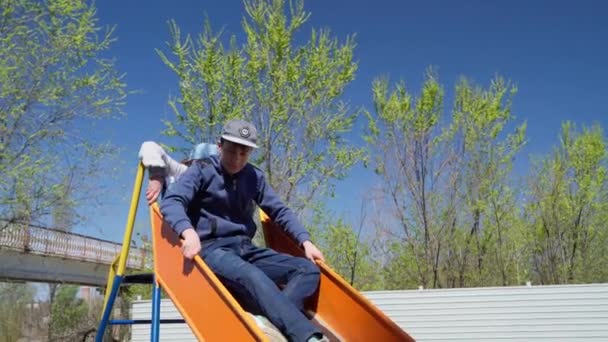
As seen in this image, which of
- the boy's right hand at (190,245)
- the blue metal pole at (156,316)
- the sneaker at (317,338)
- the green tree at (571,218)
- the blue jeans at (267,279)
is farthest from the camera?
the green tree at (571,218)

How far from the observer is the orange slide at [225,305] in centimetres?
220

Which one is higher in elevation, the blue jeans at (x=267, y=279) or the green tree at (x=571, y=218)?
the green tree at (x=571, y=218)

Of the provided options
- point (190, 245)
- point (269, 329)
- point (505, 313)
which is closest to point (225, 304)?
point (269, 329)

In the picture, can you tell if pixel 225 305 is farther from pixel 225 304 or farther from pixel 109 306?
pixel 109 306

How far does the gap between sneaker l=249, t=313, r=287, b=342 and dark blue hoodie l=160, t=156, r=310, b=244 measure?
601mm

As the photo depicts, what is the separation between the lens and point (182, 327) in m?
11.3

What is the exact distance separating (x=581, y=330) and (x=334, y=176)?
17.4 ft

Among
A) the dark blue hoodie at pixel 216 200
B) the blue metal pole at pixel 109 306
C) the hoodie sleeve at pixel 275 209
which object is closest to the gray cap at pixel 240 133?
the dark blue hoodie at pixel 216 200

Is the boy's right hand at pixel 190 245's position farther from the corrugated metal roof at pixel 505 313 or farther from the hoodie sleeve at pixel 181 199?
the corrugated metal roof at pixel 505 313

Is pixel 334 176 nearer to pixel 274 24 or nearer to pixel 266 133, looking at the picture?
pixel 266 133

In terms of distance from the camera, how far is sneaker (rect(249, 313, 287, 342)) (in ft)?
7.16

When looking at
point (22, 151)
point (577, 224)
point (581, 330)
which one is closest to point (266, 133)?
point (22, 151)

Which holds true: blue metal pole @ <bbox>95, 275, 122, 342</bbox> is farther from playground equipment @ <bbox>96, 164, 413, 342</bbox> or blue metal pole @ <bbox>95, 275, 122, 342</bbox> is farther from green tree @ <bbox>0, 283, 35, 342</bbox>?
green tree @ <bbox>0, 283, 35, 342</bbox>

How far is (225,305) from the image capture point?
2217 millimetres
